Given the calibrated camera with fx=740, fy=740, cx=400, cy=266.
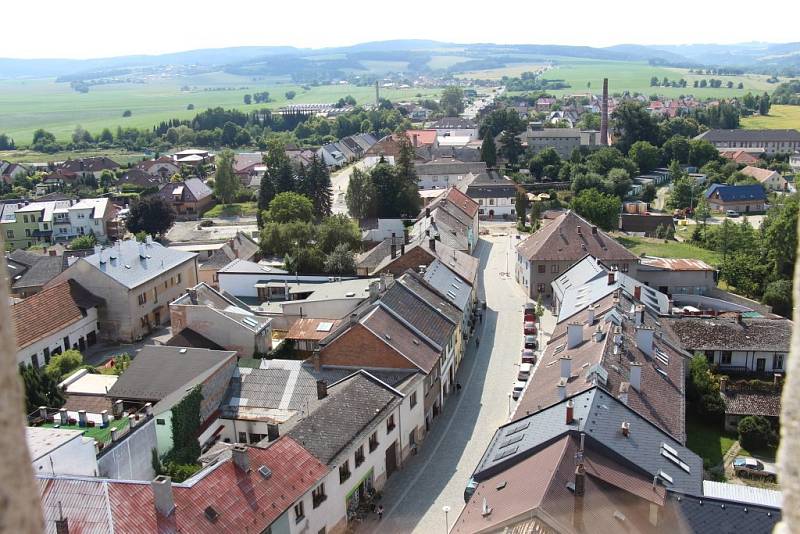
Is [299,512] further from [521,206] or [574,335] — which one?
[521,206]

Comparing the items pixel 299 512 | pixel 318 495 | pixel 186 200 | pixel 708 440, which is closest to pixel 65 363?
pixel 318 495

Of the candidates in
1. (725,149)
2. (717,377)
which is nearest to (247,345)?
(717,377)

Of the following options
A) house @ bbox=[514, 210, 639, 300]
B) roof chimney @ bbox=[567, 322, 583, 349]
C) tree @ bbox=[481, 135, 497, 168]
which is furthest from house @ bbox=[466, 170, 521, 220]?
roof chimney @ bbox=[567, 322, 583, 349]

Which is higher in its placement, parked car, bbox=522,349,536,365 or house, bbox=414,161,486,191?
house, bbox=414,161,486,191

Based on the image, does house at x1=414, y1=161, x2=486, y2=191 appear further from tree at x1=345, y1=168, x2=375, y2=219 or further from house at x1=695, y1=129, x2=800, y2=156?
house at x1=695, y1=129, x2=800, y2=156

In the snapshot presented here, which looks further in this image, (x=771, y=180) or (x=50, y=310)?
(x=771, y=180)

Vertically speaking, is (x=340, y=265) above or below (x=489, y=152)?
below

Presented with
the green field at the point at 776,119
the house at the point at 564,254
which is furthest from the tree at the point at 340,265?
the green field at the point at 776,119
